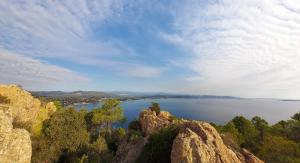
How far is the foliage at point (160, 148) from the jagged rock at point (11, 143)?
9882 mm

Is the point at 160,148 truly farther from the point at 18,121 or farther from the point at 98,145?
the point at 18,121

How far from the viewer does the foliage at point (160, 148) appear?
16828 millimetres

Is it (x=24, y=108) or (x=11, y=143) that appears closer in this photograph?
(x=11, y=143)

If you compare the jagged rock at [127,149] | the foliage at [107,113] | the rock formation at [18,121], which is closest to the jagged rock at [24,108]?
the rock formation at [18,121]

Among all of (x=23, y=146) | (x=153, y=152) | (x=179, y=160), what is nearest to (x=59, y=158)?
(x=23, y=146)

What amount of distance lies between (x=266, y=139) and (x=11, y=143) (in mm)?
32190

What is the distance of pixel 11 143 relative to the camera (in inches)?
638

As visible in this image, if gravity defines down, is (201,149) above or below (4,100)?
below

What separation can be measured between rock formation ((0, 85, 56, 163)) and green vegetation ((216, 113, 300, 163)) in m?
17.7

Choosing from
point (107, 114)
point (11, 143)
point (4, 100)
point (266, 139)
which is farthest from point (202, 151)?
point (107, 114)

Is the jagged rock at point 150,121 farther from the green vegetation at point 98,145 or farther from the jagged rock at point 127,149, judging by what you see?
the jagged rock at point 127,149

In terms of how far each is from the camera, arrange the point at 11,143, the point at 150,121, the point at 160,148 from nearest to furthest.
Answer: the point at 11,143
the point at 160,148
the point at 150,121

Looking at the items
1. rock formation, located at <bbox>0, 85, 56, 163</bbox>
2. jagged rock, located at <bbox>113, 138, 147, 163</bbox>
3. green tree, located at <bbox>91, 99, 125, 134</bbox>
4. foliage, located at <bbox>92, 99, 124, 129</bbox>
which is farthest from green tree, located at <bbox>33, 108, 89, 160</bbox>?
foliage, located at <bbox>92, 99, 124, 129</bbox>

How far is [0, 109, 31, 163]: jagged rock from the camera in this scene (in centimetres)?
1543
